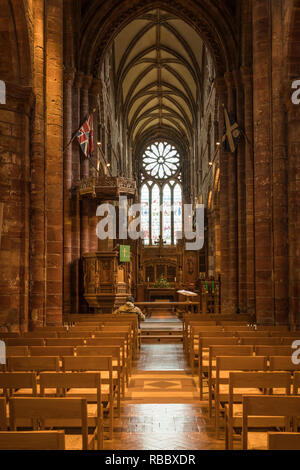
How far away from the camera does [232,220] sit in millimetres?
20797

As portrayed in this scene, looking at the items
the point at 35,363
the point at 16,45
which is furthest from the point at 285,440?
the point at 16,45

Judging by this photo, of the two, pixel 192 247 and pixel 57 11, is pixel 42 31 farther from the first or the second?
pixel 192 247

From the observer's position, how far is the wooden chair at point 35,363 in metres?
5.62

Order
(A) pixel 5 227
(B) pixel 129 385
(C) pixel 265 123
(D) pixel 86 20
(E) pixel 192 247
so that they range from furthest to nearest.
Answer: (E) pixel 192 247, (D) pixel 86 20, (C) pixel 265 123, (A) pixel 5 227, (B) pixel 129 385

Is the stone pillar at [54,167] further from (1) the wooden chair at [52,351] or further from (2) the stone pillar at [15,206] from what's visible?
(1) the wooden chair at [52,351]

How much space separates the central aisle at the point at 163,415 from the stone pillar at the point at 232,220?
392 inches

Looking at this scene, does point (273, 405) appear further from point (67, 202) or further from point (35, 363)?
point (67, 202)

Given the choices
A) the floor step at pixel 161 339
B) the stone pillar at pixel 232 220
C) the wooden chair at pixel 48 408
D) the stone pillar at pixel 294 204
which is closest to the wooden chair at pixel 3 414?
the wooden chair at pixel 48 408

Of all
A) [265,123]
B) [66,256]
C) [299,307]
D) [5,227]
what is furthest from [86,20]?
[299,307]

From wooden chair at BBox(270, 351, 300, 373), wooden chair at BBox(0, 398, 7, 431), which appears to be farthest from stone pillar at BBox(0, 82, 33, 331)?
wooden chair at BBox(0, 398, 7, 431)

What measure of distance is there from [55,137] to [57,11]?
11.1ft

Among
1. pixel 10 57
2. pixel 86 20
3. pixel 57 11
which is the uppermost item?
pixel 86 20

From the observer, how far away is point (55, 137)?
1388cm

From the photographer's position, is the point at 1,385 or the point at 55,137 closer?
the point at 1,385
